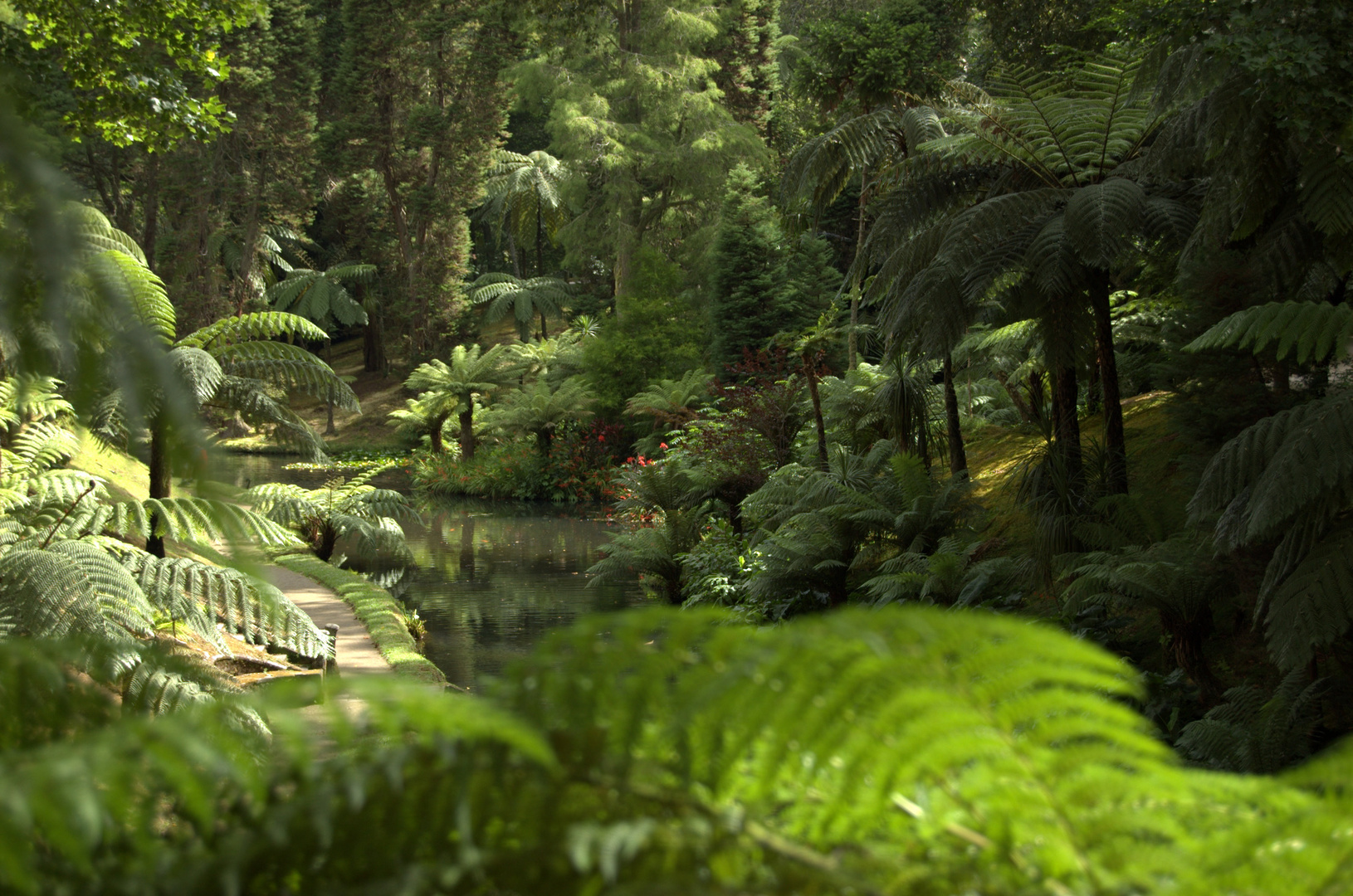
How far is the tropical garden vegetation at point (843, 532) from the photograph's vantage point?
0.62 m

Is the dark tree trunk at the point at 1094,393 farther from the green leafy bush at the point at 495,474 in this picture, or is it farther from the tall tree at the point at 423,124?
the tall tree at the point at 423,124

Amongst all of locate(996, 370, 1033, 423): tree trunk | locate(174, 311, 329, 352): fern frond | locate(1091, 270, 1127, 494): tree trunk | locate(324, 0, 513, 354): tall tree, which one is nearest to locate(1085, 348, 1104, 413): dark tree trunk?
locate(996, 370, 1033, 423): tree trunk

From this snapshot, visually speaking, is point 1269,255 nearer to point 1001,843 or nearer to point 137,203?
point 1001,843

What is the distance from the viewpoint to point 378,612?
7.39m

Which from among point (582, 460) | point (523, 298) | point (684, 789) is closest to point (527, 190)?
point (523, 298)

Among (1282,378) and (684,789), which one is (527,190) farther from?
(684,789)

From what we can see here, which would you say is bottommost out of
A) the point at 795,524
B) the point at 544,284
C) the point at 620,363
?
the point at 795,524

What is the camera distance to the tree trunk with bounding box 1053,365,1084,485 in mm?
6027

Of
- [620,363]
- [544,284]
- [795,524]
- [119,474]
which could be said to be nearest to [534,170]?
[544,284]

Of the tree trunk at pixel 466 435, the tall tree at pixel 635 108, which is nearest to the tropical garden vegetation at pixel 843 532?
the tree trunk at pixel 466 435

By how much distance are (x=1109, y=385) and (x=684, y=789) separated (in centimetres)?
589

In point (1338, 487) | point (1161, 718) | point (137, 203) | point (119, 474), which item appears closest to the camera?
point (1338, 487)

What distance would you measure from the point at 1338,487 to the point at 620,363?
16.2 meters

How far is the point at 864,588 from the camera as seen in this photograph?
22.7 ft
